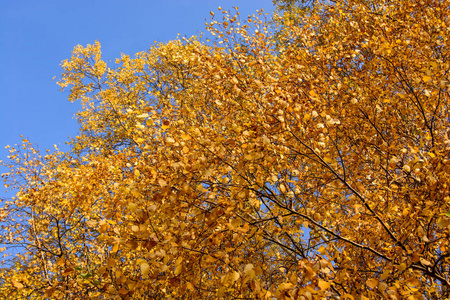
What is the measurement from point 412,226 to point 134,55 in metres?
13.2

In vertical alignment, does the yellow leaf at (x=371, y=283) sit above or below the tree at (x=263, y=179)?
below

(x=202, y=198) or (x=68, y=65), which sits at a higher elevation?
(x=68, y=65)

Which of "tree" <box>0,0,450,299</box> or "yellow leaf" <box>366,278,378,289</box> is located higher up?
"tree" <box>0,0,450,299</box>

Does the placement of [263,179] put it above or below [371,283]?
above

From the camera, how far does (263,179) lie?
399 centimetres

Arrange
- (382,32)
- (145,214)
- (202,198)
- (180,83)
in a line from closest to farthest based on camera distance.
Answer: (145,214) < (202,198) < (382,32) < (180,83)

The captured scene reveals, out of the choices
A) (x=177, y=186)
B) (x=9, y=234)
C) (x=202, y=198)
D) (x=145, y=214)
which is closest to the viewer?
(x=145, y=214)

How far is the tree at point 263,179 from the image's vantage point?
271 cm

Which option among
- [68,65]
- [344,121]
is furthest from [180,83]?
[344,121]

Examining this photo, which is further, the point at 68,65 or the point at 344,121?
the point at 68,65

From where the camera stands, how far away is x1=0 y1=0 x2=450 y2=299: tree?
8.90ft

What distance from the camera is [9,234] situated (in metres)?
7.01

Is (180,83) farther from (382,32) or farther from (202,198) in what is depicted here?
(202,198)

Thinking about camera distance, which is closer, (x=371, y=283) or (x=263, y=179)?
(x=371, y=283)
